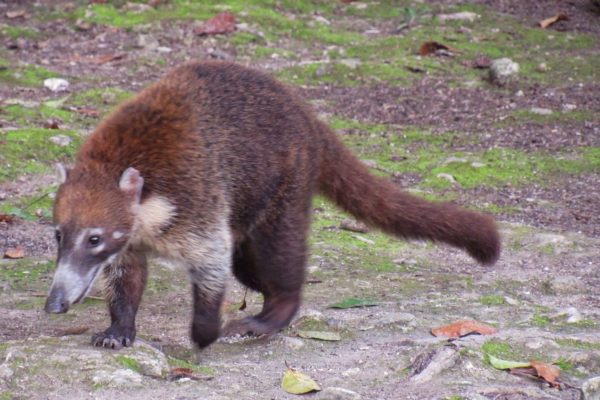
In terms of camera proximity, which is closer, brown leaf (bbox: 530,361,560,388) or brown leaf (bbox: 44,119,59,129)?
brown leaf (bbox: 530,361,560,388)

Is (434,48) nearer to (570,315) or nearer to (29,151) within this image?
(29,151)

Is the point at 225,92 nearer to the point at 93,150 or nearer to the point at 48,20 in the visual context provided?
the point at 93,150

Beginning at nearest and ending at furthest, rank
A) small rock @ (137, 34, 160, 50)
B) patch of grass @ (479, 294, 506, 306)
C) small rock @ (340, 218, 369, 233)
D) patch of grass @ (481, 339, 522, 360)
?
patch of grass @ (481, 339, 522, 360) → patch of grass @ (479, 294, 506, 306) → small rock @ (340, 218, 369, 233) → small rock @ (137, 34, 160, 50)

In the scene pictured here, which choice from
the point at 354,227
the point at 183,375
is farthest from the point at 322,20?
the point at 183,375

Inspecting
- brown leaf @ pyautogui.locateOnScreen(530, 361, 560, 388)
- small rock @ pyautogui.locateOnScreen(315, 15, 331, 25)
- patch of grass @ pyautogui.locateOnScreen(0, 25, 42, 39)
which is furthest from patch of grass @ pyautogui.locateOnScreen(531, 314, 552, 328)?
patch of grass @ pyautogui.locateOnScreen(0, 25, 42, 39)

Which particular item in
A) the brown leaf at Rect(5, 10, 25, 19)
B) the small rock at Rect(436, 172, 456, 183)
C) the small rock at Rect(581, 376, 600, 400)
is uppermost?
the small rock at Rect(581, 376, 600, 400)

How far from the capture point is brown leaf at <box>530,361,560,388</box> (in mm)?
3987

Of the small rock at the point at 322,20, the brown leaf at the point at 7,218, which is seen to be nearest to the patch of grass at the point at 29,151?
the brown leaf at the point at 7,218

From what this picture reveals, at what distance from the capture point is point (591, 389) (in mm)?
3814

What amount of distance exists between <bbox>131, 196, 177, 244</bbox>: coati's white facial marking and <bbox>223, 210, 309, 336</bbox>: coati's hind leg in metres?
0.59

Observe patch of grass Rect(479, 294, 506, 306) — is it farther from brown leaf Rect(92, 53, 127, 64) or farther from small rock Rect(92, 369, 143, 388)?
brown leaf Rect(92, 53, 127, 64)

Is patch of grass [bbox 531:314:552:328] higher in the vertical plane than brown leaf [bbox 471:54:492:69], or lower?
higher

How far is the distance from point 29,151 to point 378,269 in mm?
2639

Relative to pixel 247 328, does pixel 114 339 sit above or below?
above
